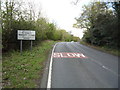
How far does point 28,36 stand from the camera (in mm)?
16984

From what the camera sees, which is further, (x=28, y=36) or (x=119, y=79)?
(x=28, y=36)

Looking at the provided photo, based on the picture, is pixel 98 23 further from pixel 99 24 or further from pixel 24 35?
pixel 24 35

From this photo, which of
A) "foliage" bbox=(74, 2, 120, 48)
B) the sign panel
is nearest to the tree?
"foliage" bbox=(74, 2, 120, 48)

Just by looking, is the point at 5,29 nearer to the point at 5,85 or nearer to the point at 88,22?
the point at 5,85

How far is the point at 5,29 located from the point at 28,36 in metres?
2.83

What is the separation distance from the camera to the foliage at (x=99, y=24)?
1604cm

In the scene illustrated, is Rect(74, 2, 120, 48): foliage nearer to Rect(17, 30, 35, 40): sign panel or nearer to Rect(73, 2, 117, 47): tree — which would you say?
Rect(73, 2, 117, 47): tree

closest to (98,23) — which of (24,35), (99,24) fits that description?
(99,24)

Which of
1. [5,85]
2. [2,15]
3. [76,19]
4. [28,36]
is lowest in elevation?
[5,85]

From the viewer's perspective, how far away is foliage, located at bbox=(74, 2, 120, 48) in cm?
1604

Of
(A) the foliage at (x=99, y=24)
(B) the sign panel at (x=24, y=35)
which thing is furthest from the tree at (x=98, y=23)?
(B) the sign panel at (x=24, y=35)

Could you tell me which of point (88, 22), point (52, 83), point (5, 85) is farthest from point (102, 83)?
point (88, 22)

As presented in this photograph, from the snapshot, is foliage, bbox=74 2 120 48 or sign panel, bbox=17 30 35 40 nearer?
foliage, bbox=74 2 120 48

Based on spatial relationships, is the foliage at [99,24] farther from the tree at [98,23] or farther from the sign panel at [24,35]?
the sign panel at [24,35]
